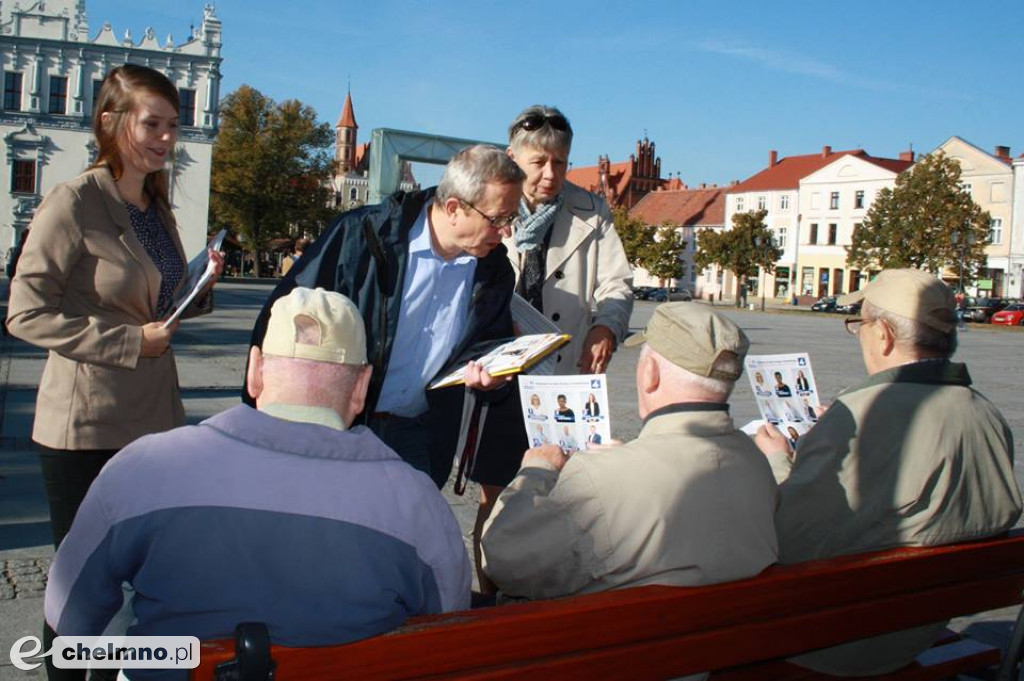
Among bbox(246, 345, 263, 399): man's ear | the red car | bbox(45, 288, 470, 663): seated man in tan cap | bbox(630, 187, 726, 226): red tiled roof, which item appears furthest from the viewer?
bbox(630, 187, 726, 226): red tiled roof

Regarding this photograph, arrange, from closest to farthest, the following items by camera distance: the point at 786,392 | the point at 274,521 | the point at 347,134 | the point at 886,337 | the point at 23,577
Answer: the point at 274,521
the point at 886,337
the point at 786,392
the point at 23,577
the point at 347,134

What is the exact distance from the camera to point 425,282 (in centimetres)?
347

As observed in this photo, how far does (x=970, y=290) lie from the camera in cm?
6391

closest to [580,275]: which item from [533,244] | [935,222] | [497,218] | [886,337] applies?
[533,244]

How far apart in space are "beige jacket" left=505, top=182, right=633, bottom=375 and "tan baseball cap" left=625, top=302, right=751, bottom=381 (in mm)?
1568

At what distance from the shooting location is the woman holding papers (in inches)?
110

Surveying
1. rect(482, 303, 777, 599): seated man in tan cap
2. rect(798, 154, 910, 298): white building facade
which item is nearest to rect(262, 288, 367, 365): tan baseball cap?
rect(482, 303, 777, 599): seated man in tan cap

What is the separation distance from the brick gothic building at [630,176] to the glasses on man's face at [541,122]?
114m

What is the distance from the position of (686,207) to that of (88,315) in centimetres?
9464

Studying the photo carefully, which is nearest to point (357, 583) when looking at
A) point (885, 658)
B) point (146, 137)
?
point (146, 137)

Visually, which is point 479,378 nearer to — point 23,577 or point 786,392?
point 786,392

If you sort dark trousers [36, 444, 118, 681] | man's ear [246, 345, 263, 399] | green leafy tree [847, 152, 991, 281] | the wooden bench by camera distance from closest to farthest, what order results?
the wooden bench < man's ear [246, 345, 263, 399] < dark trousers [36, 444, 118, 681] < green leafy tree [847, 152, 991, 281]

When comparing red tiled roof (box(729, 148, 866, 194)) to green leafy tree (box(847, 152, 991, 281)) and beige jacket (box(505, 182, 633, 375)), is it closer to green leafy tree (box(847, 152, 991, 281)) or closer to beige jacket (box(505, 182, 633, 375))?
green leafy tree (box(847, 152, 991, 281))

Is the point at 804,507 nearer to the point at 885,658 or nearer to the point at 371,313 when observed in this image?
the point at 885,658
